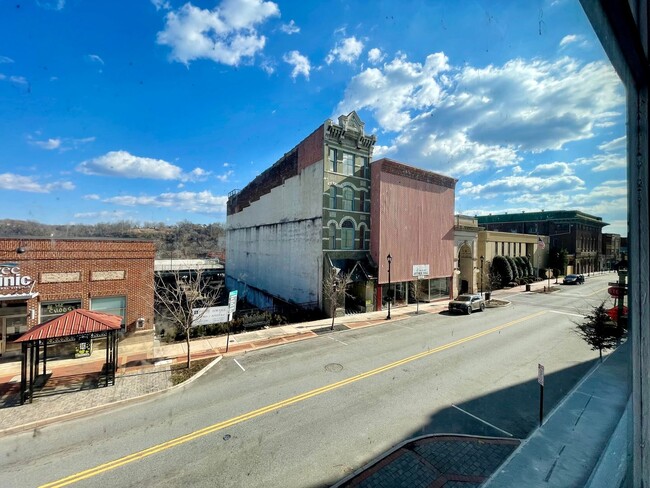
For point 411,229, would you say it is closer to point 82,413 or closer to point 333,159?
point 333,159

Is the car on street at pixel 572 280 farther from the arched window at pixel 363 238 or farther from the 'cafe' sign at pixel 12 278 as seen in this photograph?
the 'cafe' sign at pixel 12 278

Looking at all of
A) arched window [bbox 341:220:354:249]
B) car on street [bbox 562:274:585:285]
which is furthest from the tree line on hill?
car on street [bbox 562:274:585:285]

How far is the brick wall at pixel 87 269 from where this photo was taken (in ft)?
45.8

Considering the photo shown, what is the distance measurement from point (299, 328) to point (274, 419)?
37.2 feet

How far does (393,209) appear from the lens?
27.1 metres

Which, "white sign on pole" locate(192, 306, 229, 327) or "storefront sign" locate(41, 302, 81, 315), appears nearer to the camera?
"storefront sign" locate(41, 302, 81, 315)

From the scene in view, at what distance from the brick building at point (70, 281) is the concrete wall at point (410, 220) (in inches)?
690

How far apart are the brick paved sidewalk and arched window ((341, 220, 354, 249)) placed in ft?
60.2

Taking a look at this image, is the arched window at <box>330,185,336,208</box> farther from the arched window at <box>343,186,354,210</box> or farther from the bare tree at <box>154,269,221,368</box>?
the bare tree at <box>154,269,221,368</box>

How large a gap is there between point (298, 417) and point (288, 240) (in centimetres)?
2152

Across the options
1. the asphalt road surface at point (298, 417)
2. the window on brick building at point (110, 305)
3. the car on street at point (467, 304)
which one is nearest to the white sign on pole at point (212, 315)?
the window on brick building at point (110, 305)

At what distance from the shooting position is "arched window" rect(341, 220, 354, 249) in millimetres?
25594

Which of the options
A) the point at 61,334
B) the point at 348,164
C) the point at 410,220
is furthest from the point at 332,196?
the point at 61,334

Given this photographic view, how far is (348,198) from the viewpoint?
26062 millimetres
